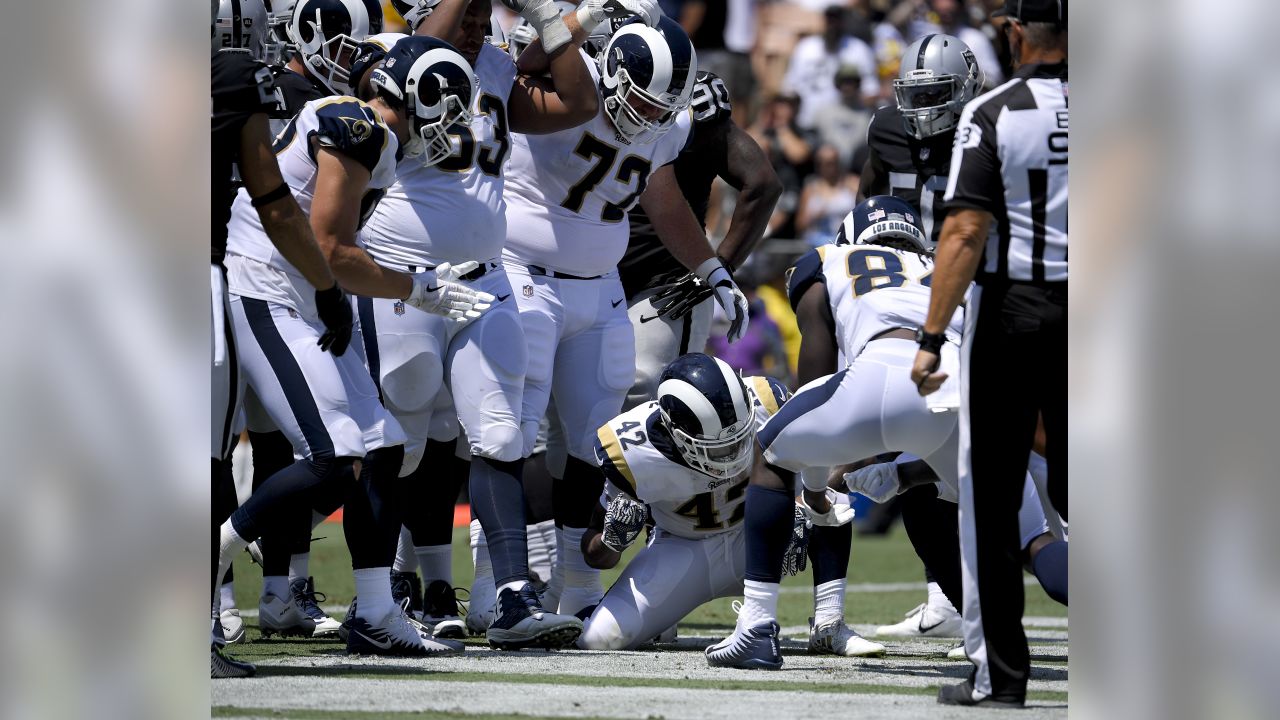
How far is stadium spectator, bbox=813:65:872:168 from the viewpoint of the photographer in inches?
594

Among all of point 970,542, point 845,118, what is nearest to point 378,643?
point 970,542

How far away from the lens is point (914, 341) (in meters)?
5.78

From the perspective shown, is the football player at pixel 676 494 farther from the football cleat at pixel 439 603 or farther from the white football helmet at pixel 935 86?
the white football helmet at pixel 935 86

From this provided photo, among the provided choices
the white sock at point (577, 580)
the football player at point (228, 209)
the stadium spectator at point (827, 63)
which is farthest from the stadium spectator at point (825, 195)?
the football player at point (228, 209)

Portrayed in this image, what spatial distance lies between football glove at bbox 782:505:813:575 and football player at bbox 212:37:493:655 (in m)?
1.34

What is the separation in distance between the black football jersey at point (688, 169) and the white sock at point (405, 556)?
1.62 m

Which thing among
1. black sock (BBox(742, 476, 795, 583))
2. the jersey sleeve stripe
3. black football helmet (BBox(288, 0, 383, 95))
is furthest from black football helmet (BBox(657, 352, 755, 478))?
black football helmet (BBox(288, 0, 383, 95))

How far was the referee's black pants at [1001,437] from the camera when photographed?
4.68 m

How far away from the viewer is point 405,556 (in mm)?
7555

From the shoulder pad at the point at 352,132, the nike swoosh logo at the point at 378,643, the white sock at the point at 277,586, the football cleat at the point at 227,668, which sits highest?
the shoulder pad at the point at 352,132

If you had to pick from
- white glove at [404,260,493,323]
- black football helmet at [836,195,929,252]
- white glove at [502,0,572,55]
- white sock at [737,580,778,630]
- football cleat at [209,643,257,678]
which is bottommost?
white sock at [737,580,778,630]

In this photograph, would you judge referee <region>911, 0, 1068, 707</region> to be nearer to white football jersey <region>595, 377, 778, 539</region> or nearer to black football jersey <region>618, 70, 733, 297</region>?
white football jersey <region>595, 377, 778, 539</region>

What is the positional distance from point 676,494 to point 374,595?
1235 mm
